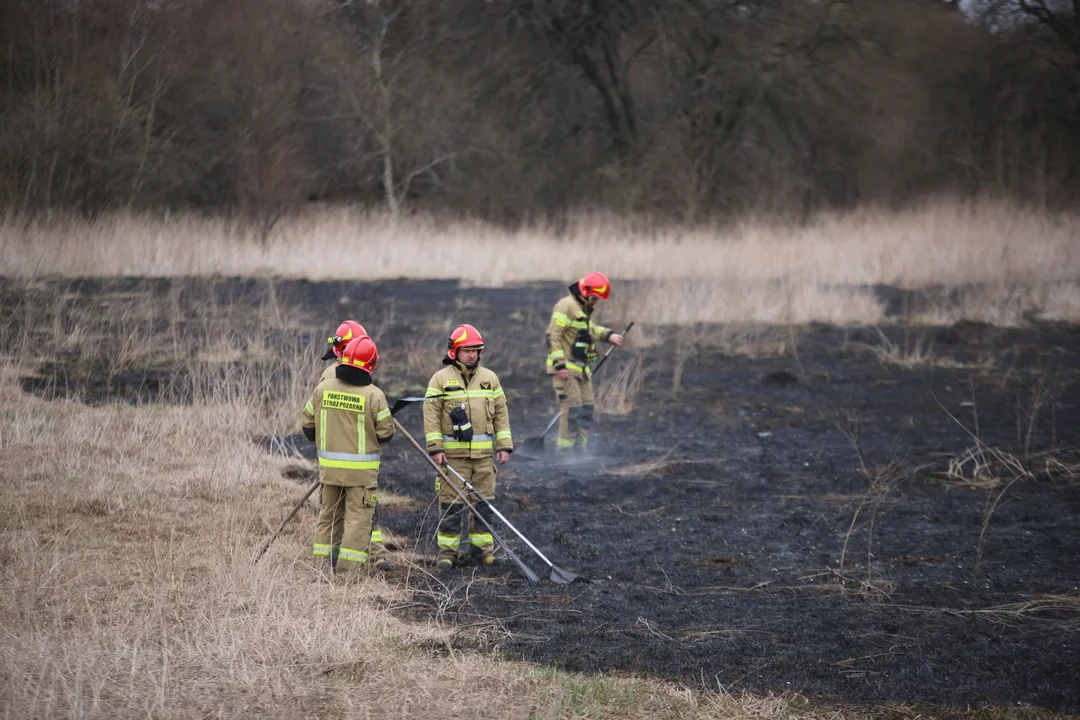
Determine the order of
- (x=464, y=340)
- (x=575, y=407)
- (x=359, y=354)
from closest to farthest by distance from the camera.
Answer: (x=359, y=354) → (x=464, y=340) → (x=575, y=407)

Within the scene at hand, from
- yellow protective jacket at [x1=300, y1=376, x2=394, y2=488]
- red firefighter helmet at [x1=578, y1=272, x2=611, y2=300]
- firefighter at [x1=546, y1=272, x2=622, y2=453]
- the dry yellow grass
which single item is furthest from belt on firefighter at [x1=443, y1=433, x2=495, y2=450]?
the dry yellow grass

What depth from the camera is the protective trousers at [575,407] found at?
10.5 meters

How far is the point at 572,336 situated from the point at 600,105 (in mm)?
21970

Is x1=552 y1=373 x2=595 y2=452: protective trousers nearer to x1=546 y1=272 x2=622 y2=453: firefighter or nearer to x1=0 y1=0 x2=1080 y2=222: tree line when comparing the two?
x1=546 y1=272 x2=622 y2=453: firefighter

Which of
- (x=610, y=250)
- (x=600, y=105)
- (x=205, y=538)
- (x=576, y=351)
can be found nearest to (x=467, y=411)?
(x=205, y=538)

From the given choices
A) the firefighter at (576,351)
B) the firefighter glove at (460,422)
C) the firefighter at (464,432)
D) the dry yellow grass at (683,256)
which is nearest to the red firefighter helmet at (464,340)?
the firefighter at (464,432)

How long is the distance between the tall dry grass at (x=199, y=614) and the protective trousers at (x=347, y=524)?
0.18 meters

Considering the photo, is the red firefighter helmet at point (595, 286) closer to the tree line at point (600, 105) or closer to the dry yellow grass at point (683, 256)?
the dry yellow grass at point (683, 256)

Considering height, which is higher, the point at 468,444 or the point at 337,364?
the point at 337,364

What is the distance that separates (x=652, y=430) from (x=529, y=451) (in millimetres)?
1572

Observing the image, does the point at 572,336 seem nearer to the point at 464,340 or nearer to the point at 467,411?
the point at 467,411

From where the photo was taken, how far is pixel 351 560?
6.77 m

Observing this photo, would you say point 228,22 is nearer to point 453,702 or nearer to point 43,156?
point 43,156

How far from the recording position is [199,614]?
227 inches
